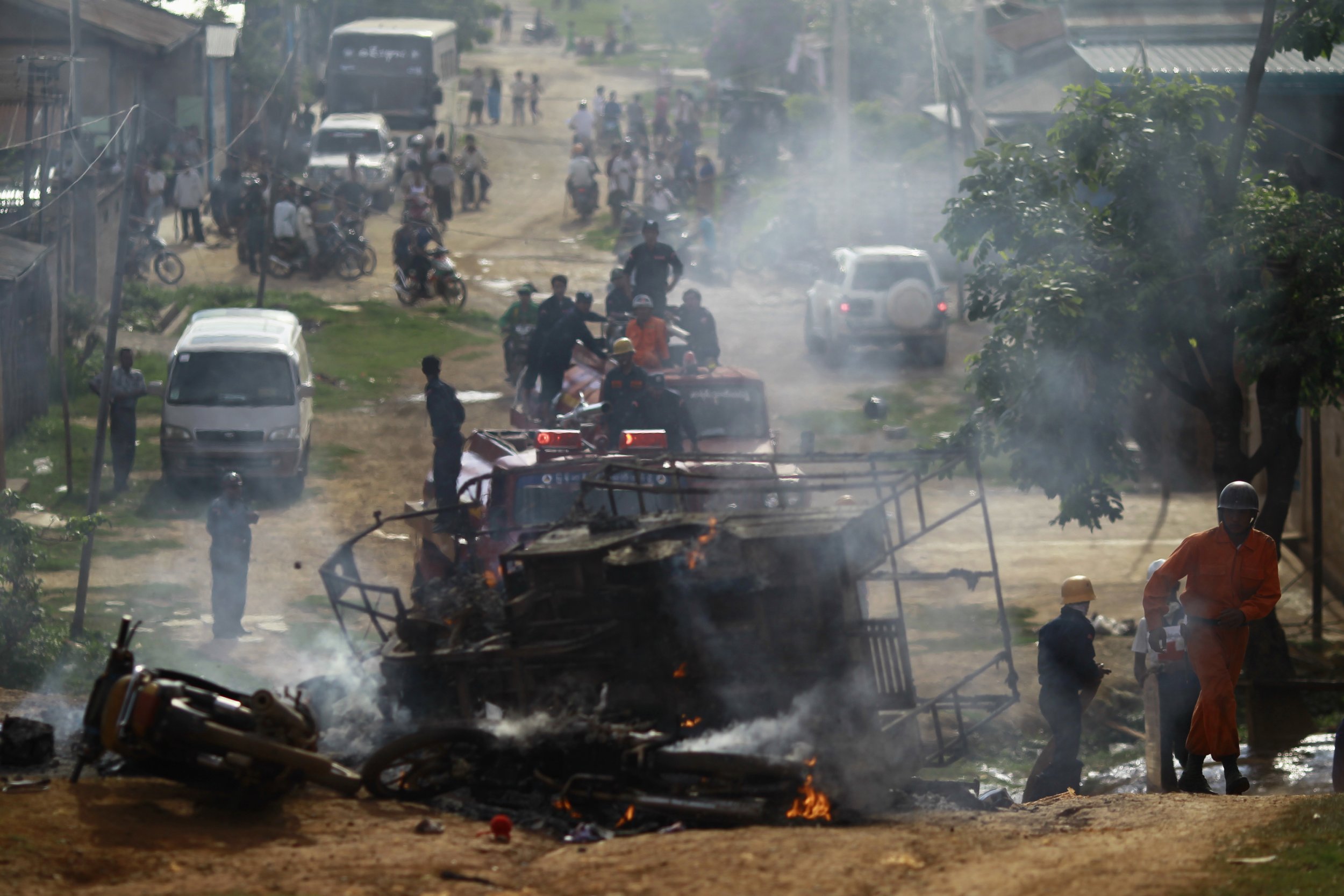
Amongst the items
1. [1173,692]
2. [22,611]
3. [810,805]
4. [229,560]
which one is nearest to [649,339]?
[229,560]

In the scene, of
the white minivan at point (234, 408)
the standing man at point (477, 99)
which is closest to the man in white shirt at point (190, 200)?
the white minivan at point (234, 408)

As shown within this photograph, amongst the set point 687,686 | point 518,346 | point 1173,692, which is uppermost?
point 518,346

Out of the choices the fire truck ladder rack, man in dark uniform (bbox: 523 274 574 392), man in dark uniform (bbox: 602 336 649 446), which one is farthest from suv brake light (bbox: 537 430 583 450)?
man in dark uniform (bbox: 523 274 574 392)

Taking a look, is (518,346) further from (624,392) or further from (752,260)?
(752,260)

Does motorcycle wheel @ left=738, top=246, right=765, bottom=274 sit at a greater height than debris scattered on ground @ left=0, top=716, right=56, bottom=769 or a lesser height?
greater

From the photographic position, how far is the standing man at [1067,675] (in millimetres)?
8555

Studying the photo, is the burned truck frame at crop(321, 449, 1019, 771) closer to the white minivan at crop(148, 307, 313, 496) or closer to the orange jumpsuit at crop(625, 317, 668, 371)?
the orange jumpsuit at crop(625, 317, 668, 371)

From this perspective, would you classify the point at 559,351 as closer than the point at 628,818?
No

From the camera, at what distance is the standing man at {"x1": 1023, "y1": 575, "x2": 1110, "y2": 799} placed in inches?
337

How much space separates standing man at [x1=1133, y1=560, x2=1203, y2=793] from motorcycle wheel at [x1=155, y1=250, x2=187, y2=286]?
21.6 metres

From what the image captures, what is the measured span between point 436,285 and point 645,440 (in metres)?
16.5

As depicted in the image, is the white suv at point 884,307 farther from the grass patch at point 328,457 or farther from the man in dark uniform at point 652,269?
the grass patch at point 328,457

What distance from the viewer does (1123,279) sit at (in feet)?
38.3

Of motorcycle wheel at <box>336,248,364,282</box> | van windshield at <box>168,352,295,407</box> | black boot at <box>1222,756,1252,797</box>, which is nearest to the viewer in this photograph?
black boot at <box>1222,756,1252,797</box>
